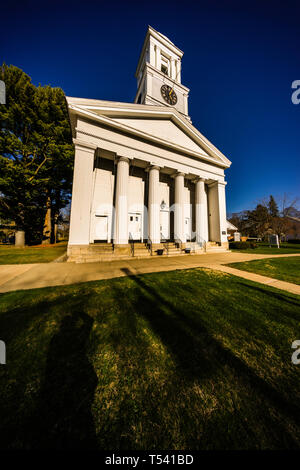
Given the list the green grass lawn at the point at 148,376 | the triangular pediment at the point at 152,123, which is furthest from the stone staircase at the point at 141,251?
the triangular pediment at the point at 152,123

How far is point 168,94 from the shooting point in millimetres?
20859

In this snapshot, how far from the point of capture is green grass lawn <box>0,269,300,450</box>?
47.6 inches

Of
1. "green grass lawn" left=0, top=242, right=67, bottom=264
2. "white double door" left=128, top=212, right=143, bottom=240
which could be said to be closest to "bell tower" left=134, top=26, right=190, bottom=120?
"white double door" left=128, top=212, right=143, bottom=240

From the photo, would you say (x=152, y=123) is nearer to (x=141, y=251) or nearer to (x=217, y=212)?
(x=217, y=212)

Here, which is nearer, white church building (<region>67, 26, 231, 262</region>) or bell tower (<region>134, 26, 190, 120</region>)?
white church building (<region>67, 26, 231, 262</region>)

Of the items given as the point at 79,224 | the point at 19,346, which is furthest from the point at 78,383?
the point at 79,224

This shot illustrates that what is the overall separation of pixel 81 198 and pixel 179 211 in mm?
8642

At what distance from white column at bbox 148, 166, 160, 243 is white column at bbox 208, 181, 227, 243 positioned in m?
8.19

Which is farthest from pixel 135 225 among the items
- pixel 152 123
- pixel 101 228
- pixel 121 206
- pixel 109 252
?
pixel 152 123

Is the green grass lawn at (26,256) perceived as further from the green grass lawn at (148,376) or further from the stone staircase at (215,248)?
the stone staircase at (215,248)

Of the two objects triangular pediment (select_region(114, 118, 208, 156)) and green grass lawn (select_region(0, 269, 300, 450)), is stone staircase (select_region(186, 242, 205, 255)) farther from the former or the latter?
green grass lawn (select_region(0, 269, 300, 450))

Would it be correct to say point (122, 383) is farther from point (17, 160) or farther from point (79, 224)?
point (17, 160)

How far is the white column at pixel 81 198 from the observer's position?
9805mm

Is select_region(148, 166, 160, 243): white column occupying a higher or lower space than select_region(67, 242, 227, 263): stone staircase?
higher
